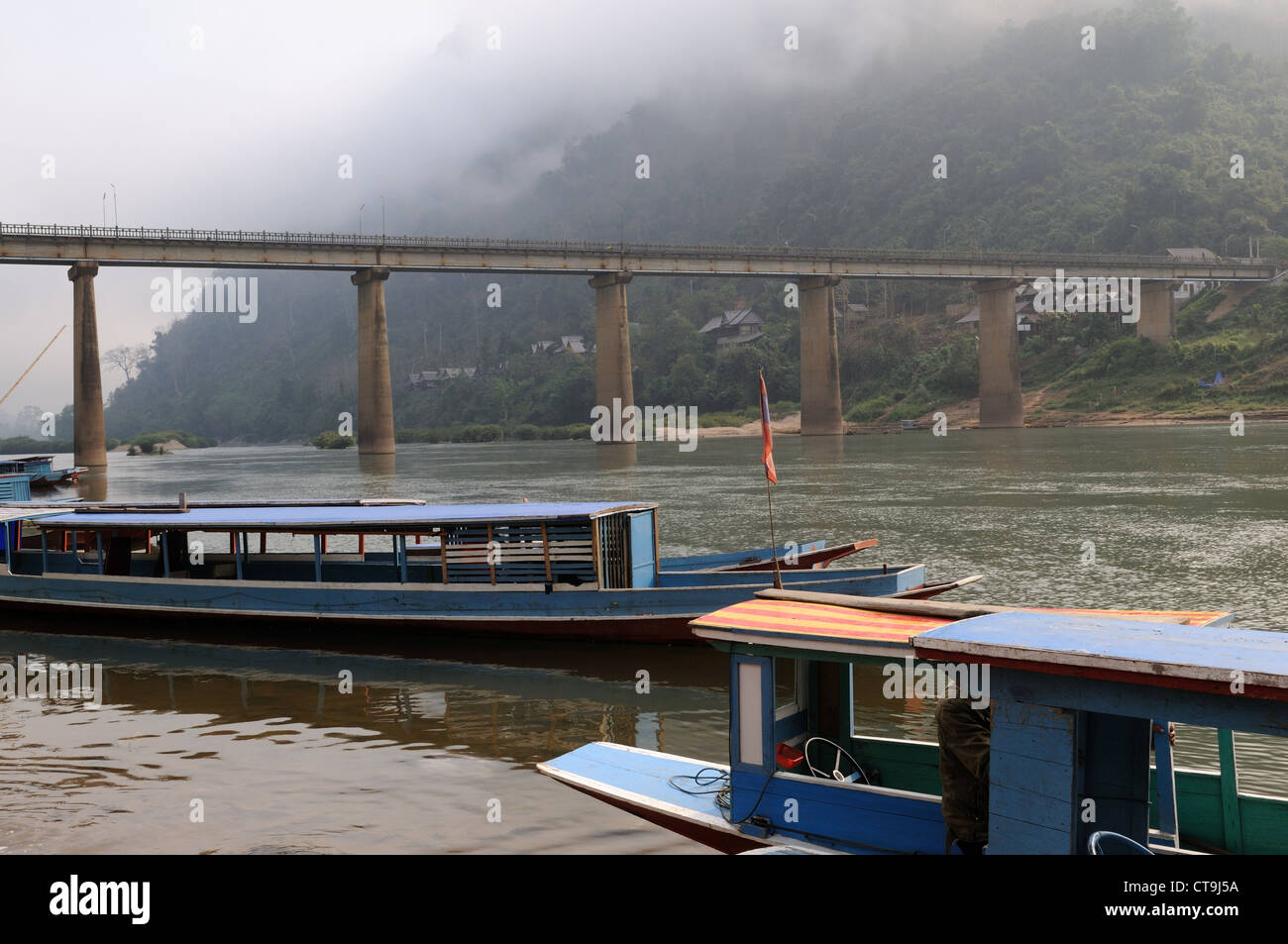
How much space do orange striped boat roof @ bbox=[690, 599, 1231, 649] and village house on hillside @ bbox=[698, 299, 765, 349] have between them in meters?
137

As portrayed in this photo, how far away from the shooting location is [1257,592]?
76.1 ft

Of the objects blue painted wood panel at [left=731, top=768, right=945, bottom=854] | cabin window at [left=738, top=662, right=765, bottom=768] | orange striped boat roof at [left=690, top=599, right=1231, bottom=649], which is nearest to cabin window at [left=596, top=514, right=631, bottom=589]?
orange striped boat roof at [left=690, top=599, right=1231, bottom=649]

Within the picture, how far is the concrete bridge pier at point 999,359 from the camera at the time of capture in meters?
110

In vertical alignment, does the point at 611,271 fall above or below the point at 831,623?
above

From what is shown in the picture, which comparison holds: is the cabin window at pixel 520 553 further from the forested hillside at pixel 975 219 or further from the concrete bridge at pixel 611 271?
the forested hillside at pixel 975 219

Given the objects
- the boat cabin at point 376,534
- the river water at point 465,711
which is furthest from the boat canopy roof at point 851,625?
the boat cabin at point 376,534

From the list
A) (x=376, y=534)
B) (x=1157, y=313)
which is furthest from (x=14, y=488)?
(x=1157, y=313)

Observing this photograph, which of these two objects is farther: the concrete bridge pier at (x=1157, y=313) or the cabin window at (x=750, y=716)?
the concrete bridge pier at (x=1157, y=313)

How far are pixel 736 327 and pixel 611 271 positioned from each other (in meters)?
45.3

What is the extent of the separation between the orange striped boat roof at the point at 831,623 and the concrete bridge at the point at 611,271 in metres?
86.6

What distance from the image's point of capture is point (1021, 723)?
7.49 metres

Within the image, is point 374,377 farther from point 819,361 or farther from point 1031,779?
point 1031,779
